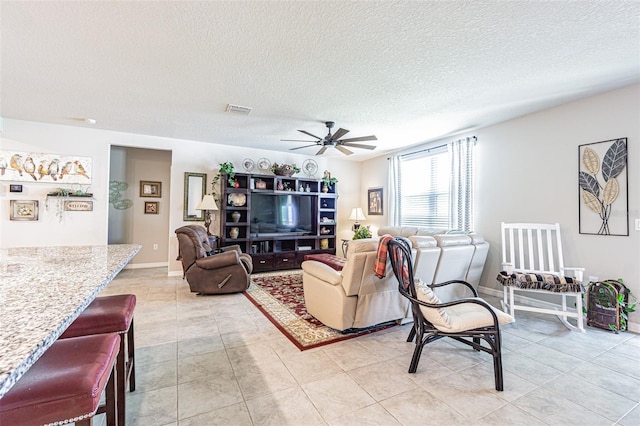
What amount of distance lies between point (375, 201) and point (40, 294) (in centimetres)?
627

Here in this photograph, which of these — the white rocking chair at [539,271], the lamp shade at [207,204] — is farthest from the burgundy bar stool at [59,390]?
the lamp shade at [207,204]

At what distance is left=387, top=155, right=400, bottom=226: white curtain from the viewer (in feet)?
19.8

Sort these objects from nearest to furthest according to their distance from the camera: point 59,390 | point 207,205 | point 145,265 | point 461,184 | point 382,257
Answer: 1. point 59,390
2. point 382,257
3. point 461,184
4. point 207,205
5. point 145,265

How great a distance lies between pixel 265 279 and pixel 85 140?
385cm

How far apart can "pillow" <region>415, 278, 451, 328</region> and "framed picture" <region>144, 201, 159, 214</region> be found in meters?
5.90

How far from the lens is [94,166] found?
4777 millimetres

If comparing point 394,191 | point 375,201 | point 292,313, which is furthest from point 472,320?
point 375,201

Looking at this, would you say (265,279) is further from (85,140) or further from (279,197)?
(85,140)

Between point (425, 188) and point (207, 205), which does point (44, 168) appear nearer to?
point (207, 205)

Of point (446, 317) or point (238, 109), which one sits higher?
point (238, 109)

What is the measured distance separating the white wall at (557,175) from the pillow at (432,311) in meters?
2.43

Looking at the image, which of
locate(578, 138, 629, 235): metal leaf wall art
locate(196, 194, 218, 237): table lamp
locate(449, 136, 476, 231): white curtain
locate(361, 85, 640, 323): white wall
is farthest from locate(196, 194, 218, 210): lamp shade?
locate(578, 138, 629, 235): metal leaf wall art

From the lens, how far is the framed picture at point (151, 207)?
6.06m

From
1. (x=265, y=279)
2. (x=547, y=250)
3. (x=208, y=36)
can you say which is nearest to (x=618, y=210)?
(x=547, y=250)
